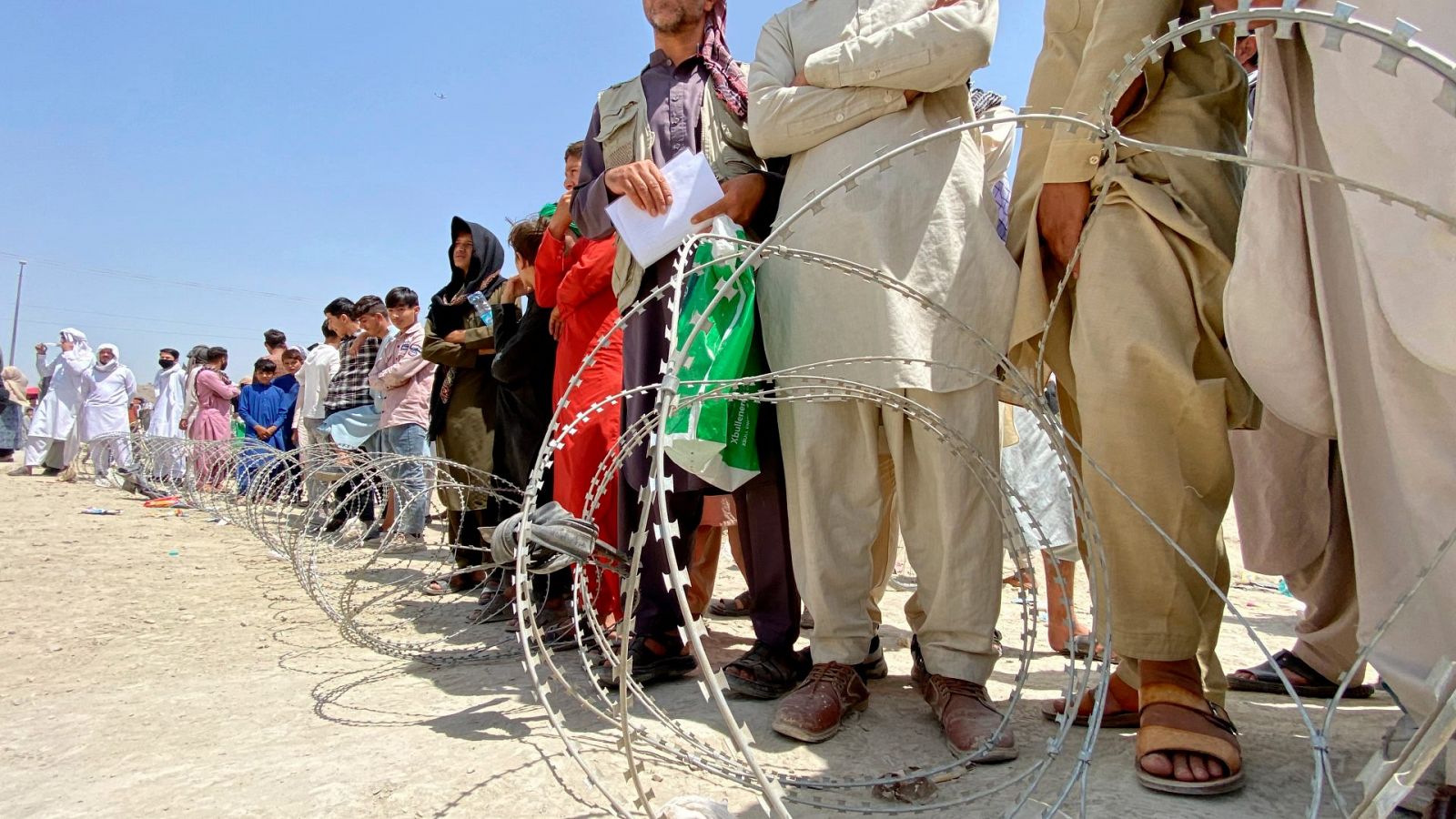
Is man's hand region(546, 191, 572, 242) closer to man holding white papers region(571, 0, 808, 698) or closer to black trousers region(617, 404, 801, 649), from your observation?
man holding white papers region(571, 0, 808, 698)

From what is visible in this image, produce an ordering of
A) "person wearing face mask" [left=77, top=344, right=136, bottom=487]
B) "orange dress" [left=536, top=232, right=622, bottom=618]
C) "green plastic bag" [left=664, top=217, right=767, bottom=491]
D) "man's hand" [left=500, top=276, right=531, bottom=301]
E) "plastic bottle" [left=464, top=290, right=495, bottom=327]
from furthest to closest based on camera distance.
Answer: "person wearing face mask" [left=77, top=344, right=136, bottom=487]
"plastic bottle" [left=464, top=290, right=495, bottom=327]
"man's hand" [left=500, top=276, right=531, bottom=301]
"orange dress" [left=536, top=232, right=622, bottom=618]
"green plastic bag" [left=664, top=217, right=767, bottom=491]

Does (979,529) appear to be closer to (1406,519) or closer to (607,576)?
(1406,519)

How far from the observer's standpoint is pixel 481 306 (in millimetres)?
5090

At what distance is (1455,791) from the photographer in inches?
54.2

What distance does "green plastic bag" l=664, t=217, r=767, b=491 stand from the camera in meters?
2.52

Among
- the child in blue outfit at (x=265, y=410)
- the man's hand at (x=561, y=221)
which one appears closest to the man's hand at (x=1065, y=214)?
the man's hand at (x=561, y=221)

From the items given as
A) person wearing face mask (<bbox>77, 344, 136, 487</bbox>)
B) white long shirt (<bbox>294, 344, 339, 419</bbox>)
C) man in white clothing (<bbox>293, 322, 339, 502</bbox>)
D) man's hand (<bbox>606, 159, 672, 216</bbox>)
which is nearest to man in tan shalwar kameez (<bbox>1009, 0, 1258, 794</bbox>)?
man's hand (<bbox>606, 159, 672, 216</bbox>)

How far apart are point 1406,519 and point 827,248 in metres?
1.56

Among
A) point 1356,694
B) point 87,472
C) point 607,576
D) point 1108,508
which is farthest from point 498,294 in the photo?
point 87,472

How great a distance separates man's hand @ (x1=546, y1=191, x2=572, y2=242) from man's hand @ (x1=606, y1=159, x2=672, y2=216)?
0.99m

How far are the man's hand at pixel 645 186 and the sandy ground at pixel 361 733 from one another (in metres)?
1.63

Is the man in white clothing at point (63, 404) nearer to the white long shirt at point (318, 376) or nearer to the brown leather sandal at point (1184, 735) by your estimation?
the white long shirt at point (318, 376)

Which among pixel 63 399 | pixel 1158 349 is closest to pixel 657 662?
pixel 1158 349

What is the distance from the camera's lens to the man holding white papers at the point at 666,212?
2771 mm
